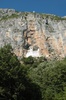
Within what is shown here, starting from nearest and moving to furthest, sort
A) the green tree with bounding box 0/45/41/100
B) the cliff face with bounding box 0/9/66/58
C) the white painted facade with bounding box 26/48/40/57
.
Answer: the green tree with bounding box 0/45/41/100, the white painted facade with bounding box 26/48/40/57, the cliff face with bounding box 0/9/66/58

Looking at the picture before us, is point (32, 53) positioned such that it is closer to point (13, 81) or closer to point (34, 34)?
point (34, 34)

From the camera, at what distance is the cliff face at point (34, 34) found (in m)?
101

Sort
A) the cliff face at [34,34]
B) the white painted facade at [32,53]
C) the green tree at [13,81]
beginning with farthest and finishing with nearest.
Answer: the cliff face at [34,34], the white painted facade at [32,53], the green tree at [13,81]

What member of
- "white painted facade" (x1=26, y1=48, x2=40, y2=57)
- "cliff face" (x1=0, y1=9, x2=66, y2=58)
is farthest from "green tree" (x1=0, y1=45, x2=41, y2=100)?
"white painted facade" (x1=26, y1=48, x2=40, y2=57)

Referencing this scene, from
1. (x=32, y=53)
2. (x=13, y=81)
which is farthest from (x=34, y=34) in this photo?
(x=13, y=81)

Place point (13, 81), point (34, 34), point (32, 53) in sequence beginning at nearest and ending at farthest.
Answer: point (13, 81) < point (32, 53) < point (34, 34)

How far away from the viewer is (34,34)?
10356 cm

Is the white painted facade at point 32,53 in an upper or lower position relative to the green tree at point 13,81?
upper

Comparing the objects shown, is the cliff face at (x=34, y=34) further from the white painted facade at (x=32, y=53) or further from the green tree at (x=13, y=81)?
the green tree at (x=13, y=81)

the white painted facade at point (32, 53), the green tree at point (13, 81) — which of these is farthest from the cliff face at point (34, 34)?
the green tree at point (13, 81)

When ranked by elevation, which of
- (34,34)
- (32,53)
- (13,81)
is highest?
(34,34)

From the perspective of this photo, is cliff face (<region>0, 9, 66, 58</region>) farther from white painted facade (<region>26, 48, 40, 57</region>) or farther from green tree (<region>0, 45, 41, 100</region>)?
green tree (<region>0, 45, 41, 100</region>)

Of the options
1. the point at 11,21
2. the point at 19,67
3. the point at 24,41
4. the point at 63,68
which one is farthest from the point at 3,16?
the point at 19,67

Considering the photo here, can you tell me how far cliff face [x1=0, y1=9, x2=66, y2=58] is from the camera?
330 feet
